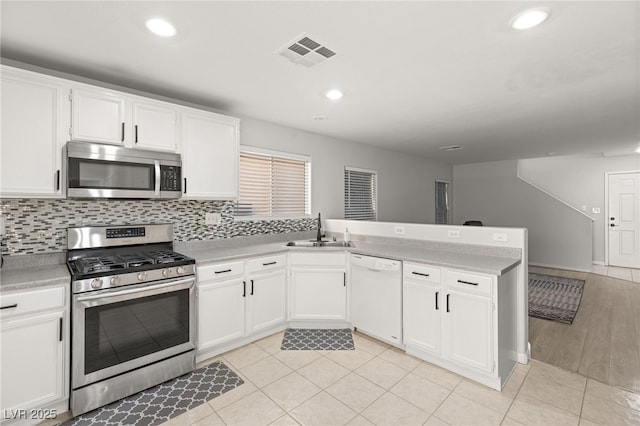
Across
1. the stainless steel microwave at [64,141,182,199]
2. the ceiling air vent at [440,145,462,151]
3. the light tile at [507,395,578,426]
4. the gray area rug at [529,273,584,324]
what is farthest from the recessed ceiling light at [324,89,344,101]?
the gray area rug at [529,273,584,324]

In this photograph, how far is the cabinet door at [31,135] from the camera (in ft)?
6.56

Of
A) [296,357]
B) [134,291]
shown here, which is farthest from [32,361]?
[296,357]

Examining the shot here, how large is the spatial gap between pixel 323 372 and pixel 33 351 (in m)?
1.98

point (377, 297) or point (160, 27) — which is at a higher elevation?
point (160, 27)

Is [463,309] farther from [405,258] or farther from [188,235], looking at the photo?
[188,235]

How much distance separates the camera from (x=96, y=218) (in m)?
2.56

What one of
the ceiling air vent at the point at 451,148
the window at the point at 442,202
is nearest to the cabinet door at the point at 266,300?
the ceiling air vent at the point at 451,148

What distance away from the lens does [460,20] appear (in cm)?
175

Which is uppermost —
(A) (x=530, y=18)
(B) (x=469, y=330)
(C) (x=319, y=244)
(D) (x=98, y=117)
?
(A) (x=530, y=18)

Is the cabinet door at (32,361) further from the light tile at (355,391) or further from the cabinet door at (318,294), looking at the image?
the cabinet door at (318,294)

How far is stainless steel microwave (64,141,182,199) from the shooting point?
7.25ft

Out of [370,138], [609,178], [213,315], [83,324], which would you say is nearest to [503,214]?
[609,178]

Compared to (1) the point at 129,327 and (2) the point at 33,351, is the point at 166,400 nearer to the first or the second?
(1) the point at 129,327

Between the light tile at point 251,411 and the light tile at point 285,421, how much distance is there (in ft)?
0.10
